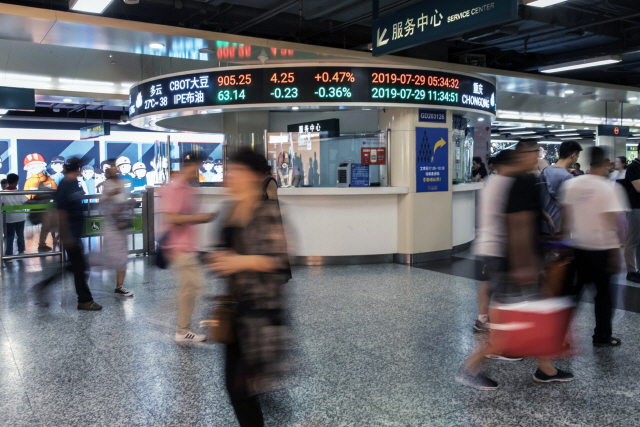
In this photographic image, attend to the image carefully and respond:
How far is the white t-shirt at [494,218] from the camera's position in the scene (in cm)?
331

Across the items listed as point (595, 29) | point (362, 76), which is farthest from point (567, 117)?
point (362, 76)

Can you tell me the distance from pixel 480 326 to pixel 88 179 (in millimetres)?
17923

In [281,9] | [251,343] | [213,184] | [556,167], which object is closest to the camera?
[251,343]

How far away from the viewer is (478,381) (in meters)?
3.49

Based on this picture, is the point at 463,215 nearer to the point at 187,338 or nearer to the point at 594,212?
the point at 594,212

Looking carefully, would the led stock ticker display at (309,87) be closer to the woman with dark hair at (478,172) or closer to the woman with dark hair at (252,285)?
the woman with dark hair at (478,172)

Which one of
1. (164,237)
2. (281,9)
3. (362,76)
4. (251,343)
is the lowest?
(251,343)

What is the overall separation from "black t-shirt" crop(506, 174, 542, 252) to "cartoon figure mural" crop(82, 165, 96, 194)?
18560 mm

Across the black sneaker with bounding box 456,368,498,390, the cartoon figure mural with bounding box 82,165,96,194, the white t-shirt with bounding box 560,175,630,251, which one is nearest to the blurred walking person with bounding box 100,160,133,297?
the black sneaker with bounding box 456,368,498,390

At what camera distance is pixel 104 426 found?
2969 millimetres

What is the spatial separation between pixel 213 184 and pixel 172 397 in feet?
19.6

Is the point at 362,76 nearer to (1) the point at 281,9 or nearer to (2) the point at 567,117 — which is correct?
(1) the point at 281,9

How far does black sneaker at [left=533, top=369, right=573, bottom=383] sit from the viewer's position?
11.6 ft

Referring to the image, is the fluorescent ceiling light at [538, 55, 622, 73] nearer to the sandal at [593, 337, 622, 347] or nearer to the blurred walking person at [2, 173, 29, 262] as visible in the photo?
the sandal at [593, 337, 622, 347]
